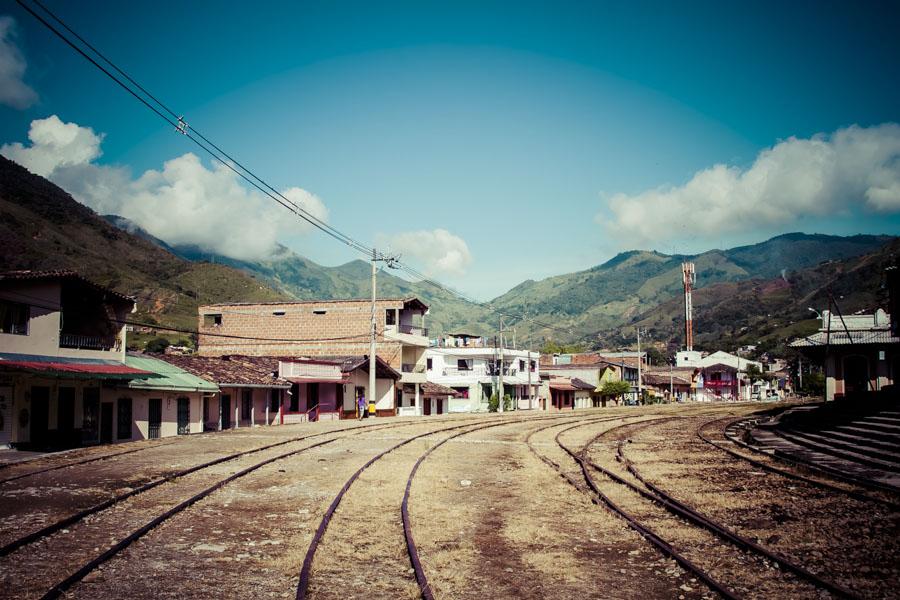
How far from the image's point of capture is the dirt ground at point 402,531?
27.1ft

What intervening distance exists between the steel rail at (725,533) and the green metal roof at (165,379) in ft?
67.6

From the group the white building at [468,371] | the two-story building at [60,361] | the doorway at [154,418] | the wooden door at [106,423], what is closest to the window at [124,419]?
the two-story building at [60,361]

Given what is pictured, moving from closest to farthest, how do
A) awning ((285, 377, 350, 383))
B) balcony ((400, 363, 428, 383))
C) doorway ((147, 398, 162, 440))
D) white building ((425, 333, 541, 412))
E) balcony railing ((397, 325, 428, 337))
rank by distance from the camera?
doorway ((147, 398, 162, 440))
awning ((285, 377, 350, 383))
balcony ((400, 363, 428, 383))
balcony railing ((397, 325, 428, 337))
white building ((425, 333, 541, 412))

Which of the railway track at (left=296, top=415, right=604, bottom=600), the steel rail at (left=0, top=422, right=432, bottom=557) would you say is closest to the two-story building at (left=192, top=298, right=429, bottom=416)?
the steel rail at (left=0, top=422, right=432, bottom=557)

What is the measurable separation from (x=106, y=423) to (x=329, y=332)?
3346cm

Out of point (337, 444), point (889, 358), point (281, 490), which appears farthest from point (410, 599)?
point (889, 358)

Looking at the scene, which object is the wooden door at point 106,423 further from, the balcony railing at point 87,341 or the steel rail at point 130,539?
the steel rail at point 130,539

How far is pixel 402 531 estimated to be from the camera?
11.1 meters

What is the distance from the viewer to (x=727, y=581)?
826 centimetres

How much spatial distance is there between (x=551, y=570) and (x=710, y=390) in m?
118

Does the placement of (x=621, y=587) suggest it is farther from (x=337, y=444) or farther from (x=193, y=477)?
(x=337, y=444)

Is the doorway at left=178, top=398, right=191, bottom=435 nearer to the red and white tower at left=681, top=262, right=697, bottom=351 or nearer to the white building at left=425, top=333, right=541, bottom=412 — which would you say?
the white building at left=425, top=333, right=541, bottom=412

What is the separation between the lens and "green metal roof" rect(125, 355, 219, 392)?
30.2 metres

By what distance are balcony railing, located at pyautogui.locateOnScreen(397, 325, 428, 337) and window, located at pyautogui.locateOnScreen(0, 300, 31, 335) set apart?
121 ft
